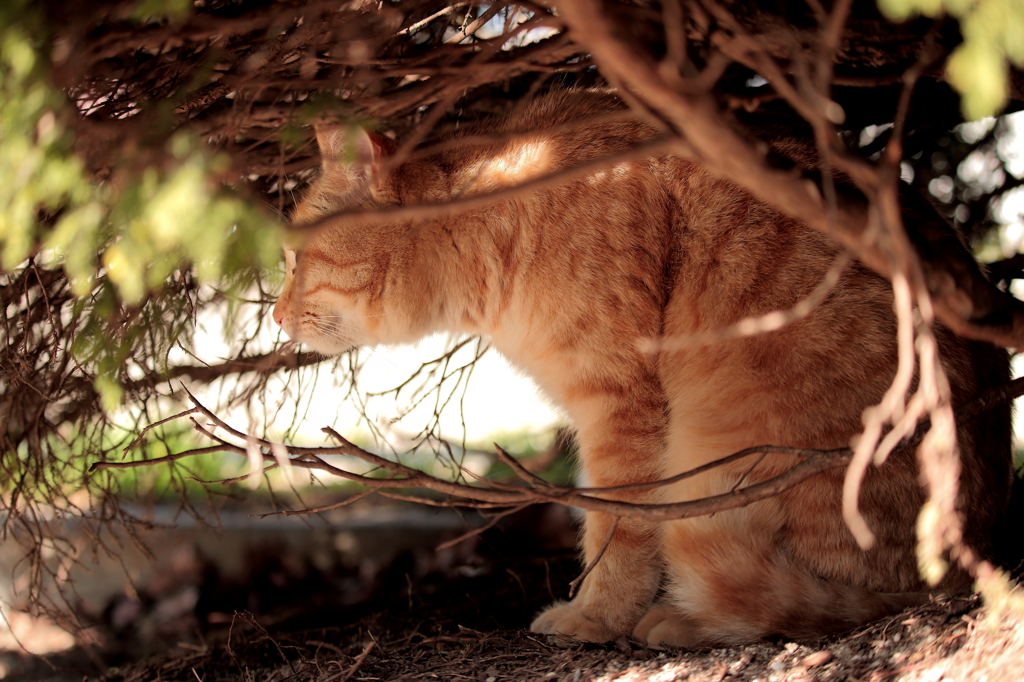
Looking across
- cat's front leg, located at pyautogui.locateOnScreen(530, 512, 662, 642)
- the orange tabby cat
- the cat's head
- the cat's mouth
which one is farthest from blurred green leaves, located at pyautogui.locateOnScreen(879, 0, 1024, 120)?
the cat's mouth

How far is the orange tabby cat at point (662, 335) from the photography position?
7.42 ft

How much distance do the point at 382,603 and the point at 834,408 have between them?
2511 mm

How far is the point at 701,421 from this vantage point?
2463 mm

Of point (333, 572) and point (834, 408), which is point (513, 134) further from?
point (333, 572)

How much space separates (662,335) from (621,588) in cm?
93

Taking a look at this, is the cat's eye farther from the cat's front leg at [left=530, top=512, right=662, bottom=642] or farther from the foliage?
the cat's front leg at [left=530, top=512, right=662, bottom=642]

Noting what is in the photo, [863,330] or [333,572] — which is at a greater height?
[863,330]

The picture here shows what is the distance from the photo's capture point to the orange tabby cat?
2.26 metres

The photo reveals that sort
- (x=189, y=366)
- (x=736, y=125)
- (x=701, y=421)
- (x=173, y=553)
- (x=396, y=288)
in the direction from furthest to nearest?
(x=173, y=553), (x=189, y=366), (x=396, y=288), (x=701, y=421), (x=736, y=125)

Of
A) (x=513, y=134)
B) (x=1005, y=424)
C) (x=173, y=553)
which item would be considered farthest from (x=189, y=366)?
(x=1005, y=424)

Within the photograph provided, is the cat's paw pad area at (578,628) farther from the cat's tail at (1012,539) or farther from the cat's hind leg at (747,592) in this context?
the cat's tail at (1012,539)

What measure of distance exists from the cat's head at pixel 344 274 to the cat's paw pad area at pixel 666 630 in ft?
4.79

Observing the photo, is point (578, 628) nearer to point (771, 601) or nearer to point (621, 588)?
point (621, 588)

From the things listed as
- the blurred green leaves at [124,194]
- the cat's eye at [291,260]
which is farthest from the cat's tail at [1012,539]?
the cat's eye at [291,260]
